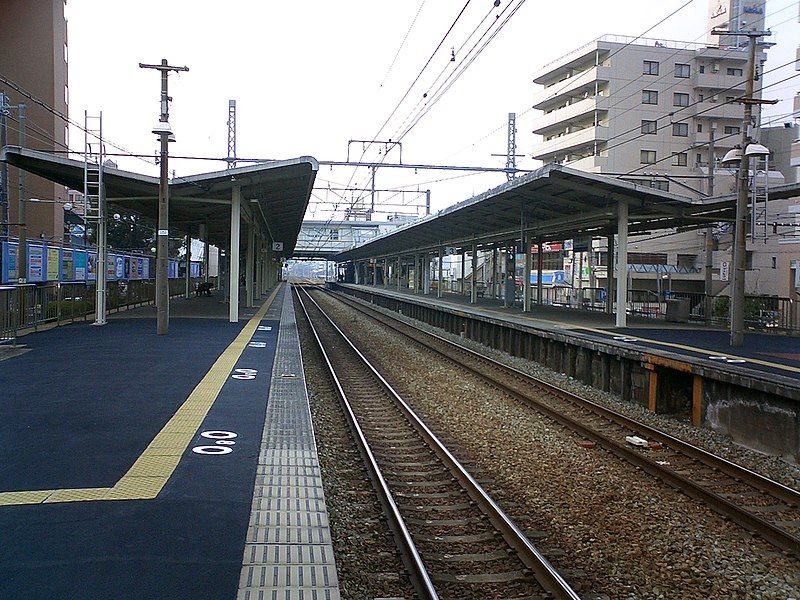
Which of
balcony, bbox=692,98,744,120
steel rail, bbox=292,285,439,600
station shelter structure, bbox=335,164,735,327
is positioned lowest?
steel rail, bbox=292,285,439,600

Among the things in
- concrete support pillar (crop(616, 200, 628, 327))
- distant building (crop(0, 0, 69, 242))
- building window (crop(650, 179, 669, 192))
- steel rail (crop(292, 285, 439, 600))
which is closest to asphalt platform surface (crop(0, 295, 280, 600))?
steel rail (crop(292, 285, 439, 600))

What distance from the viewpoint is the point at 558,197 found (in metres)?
21.4

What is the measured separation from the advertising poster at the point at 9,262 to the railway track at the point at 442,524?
1449cm

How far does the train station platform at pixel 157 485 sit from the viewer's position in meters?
4.11

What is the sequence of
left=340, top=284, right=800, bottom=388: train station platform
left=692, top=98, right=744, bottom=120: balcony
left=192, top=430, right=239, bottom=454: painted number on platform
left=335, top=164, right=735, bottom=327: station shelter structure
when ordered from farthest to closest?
left=692, top=98, right=744, bottom=120: balcony
left=335, top=164, right=735, bottom=327: station shelter structure
left=340, top=284, right=800, bottom=388: train station platform
left=192, top=430, right=239, bottom=454: painted number on platform

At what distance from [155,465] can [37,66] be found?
1119cm

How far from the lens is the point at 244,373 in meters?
12.5

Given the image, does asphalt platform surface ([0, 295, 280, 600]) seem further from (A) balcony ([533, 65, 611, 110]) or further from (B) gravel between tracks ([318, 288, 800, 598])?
(A) balcony ([533, 65, 611, 110])

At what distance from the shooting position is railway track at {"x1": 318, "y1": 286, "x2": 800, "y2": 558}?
249 inches

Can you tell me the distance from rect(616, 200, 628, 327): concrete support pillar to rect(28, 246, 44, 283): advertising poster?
1718cm

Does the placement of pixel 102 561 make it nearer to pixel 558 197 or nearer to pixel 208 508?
pixel 208 508

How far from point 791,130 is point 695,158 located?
5.54 m

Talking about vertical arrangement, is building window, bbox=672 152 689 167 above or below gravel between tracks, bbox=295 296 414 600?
above

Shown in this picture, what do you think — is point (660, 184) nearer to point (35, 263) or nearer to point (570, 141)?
point (570, 141)
